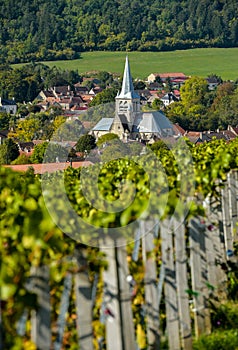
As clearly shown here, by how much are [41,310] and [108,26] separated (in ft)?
482

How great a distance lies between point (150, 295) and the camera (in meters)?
3.52

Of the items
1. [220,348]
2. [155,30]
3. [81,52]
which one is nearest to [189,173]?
[220,348]

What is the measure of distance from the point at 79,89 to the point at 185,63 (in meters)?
18.3

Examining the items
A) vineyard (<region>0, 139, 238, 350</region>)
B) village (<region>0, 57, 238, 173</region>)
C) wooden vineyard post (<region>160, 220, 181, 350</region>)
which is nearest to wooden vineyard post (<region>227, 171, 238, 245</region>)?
vineyard (<region>0, 139, 238, 350</region>)

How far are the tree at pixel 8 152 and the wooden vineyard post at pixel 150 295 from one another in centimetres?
5496

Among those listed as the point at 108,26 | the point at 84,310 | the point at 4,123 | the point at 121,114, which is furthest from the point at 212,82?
the point at 84,310

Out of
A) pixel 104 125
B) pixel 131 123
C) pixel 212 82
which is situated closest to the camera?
pixel 104 125

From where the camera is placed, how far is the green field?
122 metres

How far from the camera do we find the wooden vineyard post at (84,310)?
2.94 meters

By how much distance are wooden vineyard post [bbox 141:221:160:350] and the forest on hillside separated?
413ft

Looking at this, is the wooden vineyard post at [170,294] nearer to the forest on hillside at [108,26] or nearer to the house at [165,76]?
the house at [165,76]

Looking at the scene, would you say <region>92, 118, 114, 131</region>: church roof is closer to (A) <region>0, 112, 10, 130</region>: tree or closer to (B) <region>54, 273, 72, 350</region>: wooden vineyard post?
(A) <region>0, 112, 10, 130</region>: tree

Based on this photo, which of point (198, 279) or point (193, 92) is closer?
point (198, 279)

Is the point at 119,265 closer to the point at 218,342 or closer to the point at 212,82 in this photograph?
the point at 218,342
